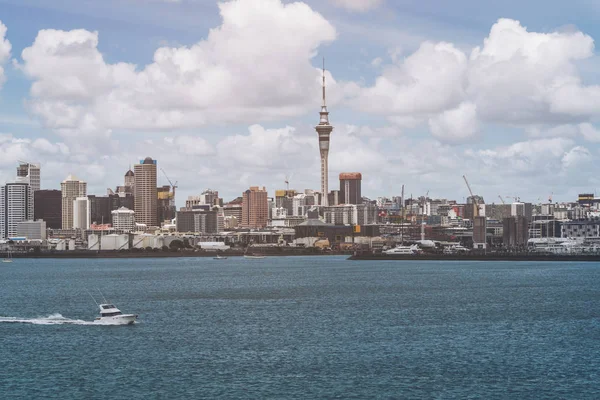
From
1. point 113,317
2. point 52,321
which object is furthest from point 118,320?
point 52,321

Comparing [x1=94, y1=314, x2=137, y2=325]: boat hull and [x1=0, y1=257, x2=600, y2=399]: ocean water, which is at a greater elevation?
[x1=94, y1=314, x2=137, y2=325]: boat hull

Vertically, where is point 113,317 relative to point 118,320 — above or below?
above

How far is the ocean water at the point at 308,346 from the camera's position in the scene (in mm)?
45781

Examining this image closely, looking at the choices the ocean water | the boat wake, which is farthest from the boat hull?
the ocean water

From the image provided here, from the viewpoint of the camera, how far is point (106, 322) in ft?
222

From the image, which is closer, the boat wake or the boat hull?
the boat hull

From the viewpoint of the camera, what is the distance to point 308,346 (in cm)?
5753

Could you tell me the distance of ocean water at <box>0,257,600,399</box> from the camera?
45.8m

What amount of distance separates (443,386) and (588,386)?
7094 millimetres

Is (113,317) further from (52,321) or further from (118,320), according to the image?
(52,321)

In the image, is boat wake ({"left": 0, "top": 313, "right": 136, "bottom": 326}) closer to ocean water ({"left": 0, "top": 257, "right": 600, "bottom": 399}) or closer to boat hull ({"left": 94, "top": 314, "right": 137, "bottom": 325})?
boat hull ({"left": 94, "top": 314, "right": 137, "bottom": 325})

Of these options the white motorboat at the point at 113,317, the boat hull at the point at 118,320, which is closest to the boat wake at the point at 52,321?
the boat hull at the point at 118,320

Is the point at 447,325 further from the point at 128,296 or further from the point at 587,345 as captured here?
the point at 128,296

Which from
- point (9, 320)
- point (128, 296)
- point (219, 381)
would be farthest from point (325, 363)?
point (128, 296)
